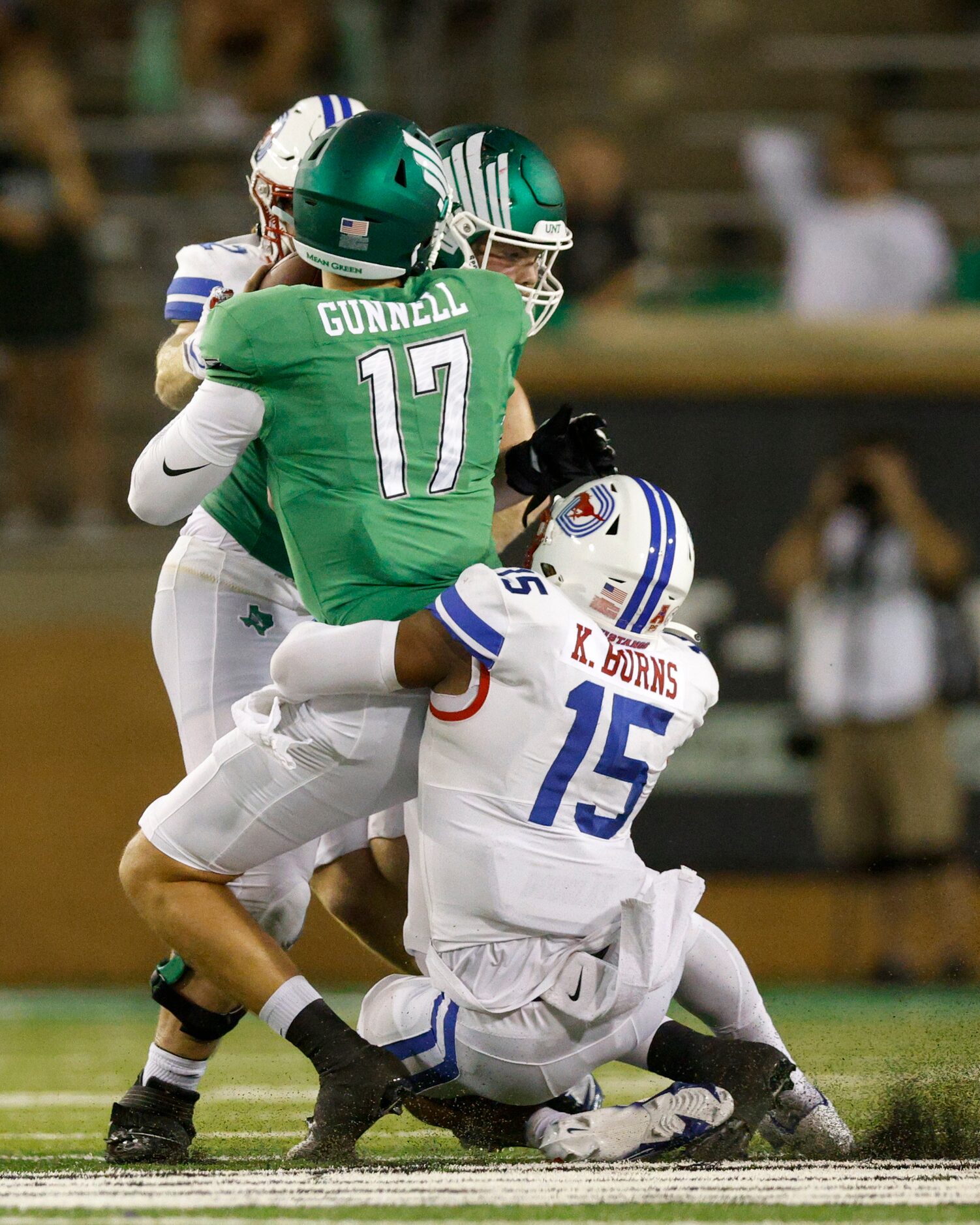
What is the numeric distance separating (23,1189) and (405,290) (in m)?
1.80

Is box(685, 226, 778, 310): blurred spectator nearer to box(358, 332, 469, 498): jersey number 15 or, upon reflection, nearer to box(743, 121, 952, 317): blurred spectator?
box(743, 121, 952, 317): blurred spectator

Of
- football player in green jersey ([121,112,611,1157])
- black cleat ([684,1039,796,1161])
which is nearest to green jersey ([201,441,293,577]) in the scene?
football player in green jersey ([121,112,611,1157])

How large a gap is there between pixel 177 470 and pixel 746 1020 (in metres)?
1.60

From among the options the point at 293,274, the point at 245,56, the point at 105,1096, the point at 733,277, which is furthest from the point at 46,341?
the point at 293,274

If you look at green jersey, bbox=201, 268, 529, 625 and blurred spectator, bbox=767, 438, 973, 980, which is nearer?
green jersey, bbox=201, 268, 529, 625

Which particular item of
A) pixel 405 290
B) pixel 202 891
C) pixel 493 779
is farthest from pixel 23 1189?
pixel 405 290

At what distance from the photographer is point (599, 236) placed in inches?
358

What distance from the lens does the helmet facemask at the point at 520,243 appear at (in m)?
4.19

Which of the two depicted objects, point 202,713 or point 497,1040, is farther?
point 202,713

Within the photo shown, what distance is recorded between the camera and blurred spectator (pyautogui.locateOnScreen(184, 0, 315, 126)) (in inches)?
402

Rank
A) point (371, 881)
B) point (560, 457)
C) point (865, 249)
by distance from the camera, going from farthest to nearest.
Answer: point (865, 249)
point (371, 881)
point (560, 457)

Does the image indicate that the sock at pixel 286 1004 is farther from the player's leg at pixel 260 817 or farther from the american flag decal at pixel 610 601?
the american flag decal at pixel 610 601

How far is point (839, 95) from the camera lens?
452 inches

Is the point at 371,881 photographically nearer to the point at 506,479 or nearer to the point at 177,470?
the point at 506,479
